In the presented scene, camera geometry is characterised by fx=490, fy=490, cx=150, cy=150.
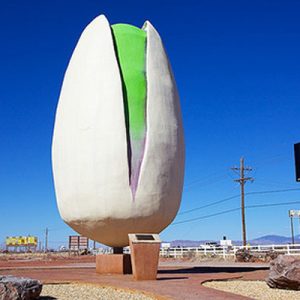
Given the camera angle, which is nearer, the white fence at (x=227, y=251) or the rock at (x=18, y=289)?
the rock at (x=18, y=289)

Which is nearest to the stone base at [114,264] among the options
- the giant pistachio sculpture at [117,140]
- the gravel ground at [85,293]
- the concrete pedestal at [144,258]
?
the giant pistachio sculpture at [117,140]

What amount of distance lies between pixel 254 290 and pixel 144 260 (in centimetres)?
334

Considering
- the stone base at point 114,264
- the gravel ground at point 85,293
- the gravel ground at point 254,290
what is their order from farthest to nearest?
the stone base at point 114,264 < the gravel ground at point 254,290 < the gravel ground at point 85,293

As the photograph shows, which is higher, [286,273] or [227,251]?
[227,251]

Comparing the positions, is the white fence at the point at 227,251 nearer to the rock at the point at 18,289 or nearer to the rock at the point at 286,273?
the rock at the point at 286,273

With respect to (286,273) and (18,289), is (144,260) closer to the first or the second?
(286,273)

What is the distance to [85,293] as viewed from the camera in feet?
34.4

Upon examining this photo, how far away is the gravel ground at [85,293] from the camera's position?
970cm

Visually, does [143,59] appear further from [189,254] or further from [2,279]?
[189,254]

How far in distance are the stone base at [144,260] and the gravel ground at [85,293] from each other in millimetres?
1771

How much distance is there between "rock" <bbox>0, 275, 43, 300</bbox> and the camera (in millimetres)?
8076

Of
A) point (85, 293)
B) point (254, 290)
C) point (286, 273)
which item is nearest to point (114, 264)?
point (85, 293)

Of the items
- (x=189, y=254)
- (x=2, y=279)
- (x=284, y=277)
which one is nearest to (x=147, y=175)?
(x=284, y=277)

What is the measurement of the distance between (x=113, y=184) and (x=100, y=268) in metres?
3.30
